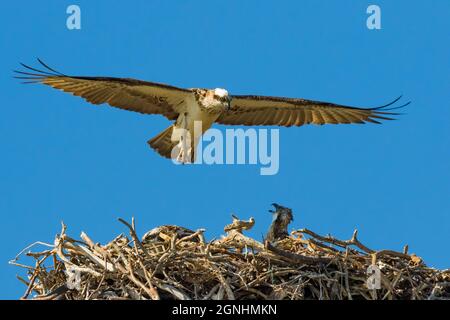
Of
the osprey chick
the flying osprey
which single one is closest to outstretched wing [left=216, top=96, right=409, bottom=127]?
the flying osprey

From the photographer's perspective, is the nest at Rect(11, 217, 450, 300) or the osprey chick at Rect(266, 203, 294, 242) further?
the osprey chick at Rect(266, 203, 294, 242)

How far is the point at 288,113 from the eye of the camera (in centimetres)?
1267

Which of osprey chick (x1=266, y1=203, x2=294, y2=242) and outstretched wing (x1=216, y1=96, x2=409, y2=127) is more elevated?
outstretched wing (x1=216, y1=96, x2=409, y2=127)

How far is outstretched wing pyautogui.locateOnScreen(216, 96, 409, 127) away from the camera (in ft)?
40.0

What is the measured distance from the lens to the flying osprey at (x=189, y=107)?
1136cm

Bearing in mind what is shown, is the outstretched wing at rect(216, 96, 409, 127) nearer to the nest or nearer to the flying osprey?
the flying osprey

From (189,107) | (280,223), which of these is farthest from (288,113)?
(280,223)

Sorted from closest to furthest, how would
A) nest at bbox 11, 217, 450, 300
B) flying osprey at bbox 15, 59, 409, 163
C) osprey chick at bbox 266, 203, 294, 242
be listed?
nest at bbox 11, 217, 450, 300 < osprey chick at bbox 266, 203, 294, 242 < flying osprey at bbox 15, 59, 409, 163

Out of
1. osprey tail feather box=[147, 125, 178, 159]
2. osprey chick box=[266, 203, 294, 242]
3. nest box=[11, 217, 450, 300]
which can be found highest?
osprey tail feather box=[147, 125, 178, 159]

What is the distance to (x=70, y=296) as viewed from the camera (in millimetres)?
7852

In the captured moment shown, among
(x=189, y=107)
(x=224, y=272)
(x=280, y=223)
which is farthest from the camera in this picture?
(x=189, y=107)

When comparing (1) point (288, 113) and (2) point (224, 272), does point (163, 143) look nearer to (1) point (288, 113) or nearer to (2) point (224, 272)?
(1) point (288, 113)

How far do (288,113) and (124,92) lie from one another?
2489mm
